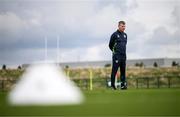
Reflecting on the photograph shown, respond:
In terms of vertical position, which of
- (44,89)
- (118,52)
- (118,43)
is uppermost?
(118,43)

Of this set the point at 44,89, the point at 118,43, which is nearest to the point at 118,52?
the point at 118,43

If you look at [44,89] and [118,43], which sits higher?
[118,43]

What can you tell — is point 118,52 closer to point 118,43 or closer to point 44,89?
point 118,43

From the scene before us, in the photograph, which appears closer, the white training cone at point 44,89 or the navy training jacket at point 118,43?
the white training cone at point 44,89

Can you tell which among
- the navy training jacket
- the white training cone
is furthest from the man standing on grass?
the white training cone

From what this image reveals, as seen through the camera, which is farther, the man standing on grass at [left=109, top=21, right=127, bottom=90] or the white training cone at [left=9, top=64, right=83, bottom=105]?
the man standing on grass at [left=109, top=21, right=127, bottom=90]

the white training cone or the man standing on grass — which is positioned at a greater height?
the man standing on grass

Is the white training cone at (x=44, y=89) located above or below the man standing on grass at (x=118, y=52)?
below

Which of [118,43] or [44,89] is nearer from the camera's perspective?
[44,89]

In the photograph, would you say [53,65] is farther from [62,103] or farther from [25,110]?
[25,110]

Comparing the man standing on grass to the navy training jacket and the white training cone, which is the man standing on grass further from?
the white training cone

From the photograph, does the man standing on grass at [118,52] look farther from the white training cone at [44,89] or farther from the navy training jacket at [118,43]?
the white training cone at [44,89]

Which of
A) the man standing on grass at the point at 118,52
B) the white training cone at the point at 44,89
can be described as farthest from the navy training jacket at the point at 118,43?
the white training cone at the point at 44,89

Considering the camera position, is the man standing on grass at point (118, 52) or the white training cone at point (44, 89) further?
the man standing on grass at point (118, 52)
